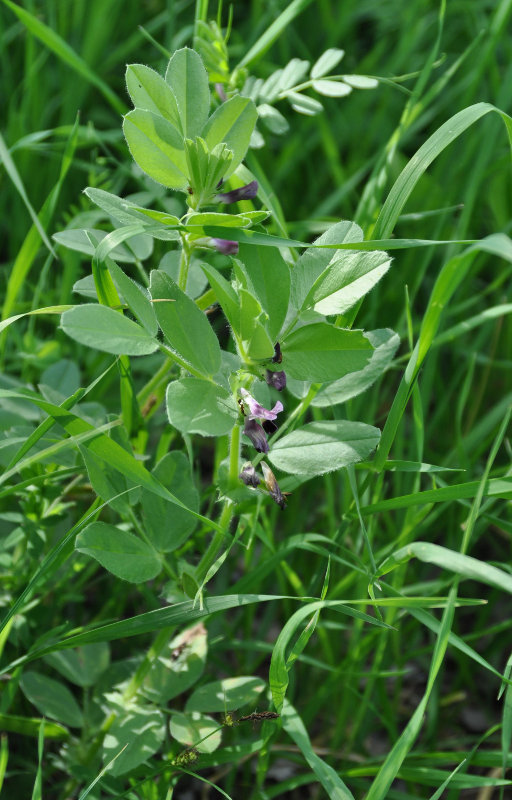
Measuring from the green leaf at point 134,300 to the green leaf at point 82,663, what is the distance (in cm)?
75

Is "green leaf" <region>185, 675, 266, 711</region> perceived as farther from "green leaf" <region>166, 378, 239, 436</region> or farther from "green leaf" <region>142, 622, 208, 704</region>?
"green leaf" <region>166, 378, 239, 436</region>

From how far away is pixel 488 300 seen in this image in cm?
264

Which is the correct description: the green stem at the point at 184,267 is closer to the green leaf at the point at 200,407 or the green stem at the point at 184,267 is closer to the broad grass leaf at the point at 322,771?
the green leaf at the point at 200,407

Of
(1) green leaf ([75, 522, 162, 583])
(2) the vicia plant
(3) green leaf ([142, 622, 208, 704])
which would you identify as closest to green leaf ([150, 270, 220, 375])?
(2) the vicia plant

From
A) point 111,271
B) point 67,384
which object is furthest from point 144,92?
point 67,384

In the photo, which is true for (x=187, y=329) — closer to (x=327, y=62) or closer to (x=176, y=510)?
(x=176, y=510)

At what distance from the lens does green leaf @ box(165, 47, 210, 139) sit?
1303 mm

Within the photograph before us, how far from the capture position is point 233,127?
1312 millimetres

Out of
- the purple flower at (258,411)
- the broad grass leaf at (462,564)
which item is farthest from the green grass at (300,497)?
the purple flower at (258,411)

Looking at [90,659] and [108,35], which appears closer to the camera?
[90,659]

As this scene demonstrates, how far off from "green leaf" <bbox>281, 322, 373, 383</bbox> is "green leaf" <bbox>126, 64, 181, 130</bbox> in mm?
Result: 413

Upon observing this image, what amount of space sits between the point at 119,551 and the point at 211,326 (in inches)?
16.0

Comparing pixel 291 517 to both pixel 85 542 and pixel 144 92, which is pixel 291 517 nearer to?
pixel 85 542

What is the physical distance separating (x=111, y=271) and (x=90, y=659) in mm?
846
